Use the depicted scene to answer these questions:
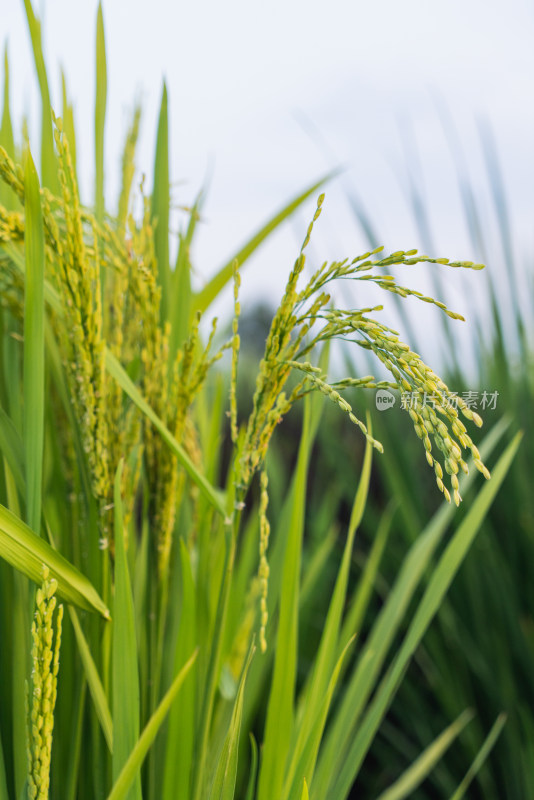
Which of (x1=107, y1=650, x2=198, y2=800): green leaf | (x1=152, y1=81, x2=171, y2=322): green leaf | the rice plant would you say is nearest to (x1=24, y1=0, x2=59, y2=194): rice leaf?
the rice plant

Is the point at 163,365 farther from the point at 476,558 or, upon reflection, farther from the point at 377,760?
the point at 377,760

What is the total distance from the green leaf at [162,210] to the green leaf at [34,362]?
0.18 m

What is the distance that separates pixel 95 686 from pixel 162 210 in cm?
47

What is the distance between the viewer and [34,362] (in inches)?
21.9

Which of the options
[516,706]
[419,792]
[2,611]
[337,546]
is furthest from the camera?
[337,546]

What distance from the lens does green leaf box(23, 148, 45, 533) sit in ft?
1.77

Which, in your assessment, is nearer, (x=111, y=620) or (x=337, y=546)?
(x=111, y=620)

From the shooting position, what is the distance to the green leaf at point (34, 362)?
539mm

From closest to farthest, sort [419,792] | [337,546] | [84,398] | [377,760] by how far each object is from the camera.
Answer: [84,398] < [419,792] < [377,760] < [337,546]

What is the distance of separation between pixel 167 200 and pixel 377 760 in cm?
155

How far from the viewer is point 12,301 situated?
64cm

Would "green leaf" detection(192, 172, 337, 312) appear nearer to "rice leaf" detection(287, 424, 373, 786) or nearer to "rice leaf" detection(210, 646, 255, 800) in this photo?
"rice leaf" detection(287, 424, 373, 786)

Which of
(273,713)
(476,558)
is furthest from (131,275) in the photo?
(476,558)

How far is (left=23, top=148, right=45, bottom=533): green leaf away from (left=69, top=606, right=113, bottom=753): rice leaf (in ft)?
0.33
